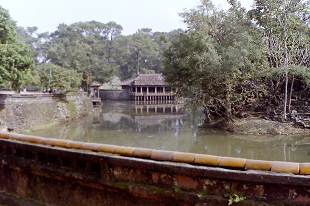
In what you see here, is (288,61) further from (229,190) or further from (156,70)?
(156,70)

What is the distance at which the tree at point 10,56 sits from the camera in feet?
43.9

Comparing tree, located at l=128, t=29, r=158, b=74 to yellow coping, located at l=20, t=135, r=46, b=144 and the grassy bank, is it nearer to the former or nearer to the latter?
the grassy bank

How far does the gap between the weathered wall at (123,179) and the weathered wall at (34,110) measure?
10.2m

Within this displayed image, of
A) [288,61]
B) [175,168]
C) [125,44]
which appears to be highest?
[125,44]

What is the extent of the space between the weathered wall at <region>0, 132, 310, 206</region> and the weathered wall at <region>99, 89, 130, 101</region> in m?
38.9

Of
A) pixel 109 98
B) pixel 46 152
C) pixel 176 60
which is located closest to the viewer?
pixel 46 152

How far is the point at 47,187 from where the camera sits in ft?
14.6

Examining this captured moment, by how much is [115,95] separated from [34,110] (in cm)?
2850

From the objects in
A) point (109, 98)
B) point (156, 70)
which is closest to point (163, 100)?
point (109, 98)

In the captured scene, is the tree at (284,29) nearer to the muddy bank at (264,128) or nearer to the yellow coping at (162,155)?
the muddy bank at (264,128)

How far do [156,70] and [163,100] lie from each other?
14.6 meters

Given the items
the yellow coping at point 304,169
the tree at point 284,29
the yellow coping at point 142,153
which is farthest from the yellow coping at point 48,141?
the tree at point 284,29

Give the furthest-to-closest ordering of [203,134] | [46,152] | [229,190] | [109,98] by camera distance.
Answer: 1. [109,98]
2. [203,134]
3. [46,152]
4. [229,190]

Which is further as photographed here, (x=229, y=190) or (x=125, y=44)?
(x=125, y=44)
